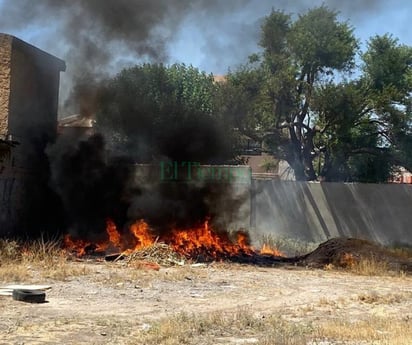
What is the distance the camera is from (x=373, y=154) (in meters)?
21.4

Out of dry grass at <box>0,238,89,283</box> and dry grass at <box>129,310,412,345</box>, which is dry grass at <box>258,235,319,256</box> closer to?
dry grass at <box>0,238,89,283</box>

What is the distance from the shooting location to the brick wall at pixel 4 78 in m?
14.3

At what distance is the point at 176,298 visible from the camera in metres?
9.23

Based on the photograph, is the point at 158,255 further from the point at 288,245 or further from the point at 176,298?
the point at 288,245

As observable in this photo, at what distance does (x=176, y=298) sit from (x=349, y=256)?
608cm

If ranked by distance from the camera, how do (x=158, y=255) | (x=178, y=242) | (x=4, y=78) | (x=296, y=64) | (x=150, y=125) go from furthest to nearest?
(x=296, y=64)
(x=150, y=125)
(x=178, y=242)
(x=4, y=78)
(x=158, y=255)

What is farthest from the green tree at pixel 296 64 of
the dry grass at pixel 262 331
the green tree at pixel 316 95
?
the dry grass at pixel 262 331

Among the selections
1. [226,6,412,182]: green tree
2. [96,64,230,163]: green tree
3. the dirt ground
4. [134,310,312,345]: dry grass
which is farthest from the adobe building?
[134,310,312,345]: dry grass

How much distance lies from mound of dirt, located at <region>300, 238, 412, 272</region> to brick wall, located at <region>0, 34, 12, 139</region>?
794cm

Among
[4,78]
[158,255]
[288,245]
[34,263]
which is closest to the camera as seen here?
[34,263]

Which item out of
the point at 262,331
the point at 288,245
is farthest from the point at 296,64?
the point at 262,331

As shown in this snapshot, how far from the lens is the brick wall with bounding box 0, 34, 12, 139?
1431 centimetres

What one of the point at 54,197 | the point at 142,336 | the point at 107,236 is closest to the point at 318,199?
the point at 107,236

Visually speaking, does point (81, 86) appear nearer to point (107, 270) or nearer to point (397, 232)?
point (107, 270)
